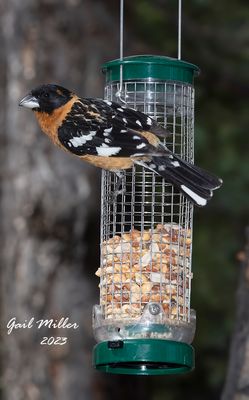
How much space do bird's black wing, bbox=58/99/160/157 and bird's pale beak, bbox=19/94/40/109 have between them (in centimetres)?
22

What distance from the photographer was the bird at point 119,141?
7.25 metres

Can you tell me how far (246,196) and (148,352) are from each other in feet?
18.9

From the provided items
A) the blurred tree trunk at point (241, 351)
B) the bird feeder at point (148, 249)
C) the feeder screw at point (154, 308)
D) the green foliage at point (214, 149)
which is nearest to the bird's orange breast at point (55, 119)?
the bird feeder at point (148, 249)

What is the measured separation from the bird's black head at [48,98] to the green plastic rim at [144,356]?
147 cm

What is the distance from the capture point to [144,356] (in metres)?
7.14

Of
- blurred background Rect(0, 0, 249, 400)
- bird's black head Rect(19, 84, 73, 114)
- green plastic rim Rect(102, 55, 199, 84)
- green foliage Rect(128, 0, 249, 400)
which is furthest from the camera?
green foliage Rect(128, 0, 249, 400)

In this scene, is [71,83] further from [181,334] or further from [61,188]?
[181,334]

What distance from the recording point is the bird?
7250mm

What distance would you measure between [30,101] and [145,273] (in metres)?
1.26

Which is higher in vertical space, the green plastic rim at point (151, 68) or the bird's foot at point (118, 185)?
the green plastic rim at point (151, 68)

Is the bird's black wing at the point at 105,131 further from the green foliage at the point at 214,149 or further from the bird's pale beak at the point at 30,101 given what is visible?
the green foliage at the point at 214,149

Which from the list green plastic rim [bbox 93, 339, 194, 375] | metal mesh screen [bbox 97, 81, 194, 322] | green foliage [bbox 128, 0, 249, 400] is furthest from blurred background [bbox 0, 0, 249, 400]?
green plastic rim [bbox 93, 339, 194, 375]

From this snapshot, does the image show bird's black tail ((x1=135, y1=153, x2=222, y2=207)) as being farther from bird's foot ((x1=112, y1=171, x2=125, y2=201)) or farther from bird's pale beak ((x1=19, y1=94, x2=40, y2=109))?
bird's pale beak ((x1=19, y1=94, x2=40, y2=109))

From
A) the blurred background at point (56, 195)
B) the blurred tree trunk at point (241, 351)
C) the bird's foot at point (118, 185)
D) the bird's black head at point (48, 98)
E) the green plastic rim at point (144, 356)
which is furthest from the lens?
the blurred background at point (56, 195)
